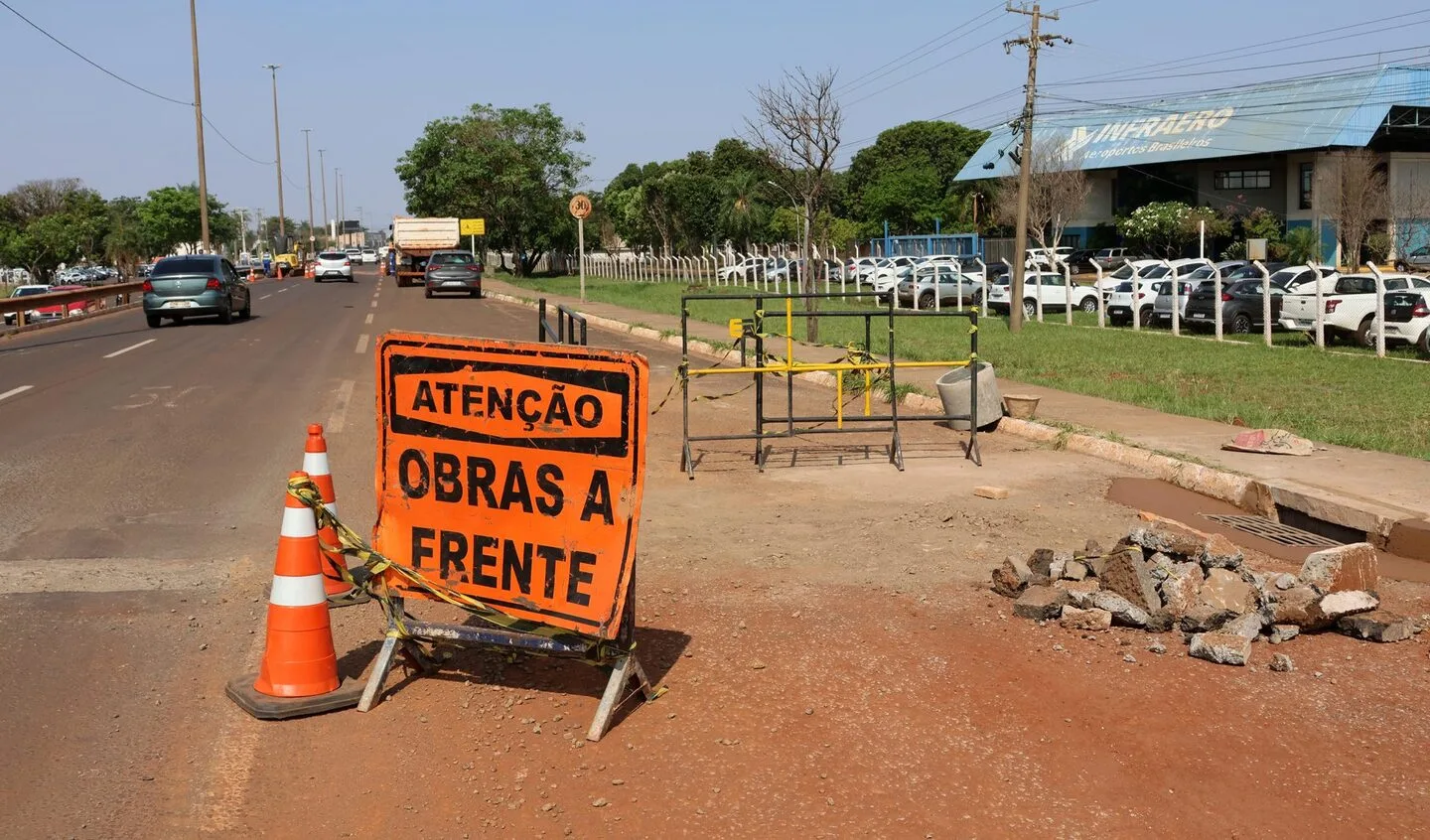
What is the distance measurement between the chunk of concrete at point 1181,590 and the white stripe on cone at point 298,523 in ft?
12.7

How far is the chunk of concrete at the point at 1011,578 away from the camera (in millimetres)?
6547

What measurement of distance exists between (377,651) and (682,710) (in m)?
1.59

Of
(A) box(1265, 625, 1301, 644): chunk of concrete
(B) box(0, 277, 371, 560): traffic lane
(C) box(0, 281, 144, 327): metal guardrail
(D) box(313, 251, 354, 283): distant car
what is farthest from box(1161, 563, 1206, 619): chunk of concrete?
(D) box(313, 251, 354, 283): distant car

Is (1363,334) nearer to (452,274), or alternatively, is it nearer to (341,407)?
(341,407)

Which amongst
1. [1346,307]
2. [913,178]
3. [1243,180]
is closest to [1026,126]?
[1346,307]

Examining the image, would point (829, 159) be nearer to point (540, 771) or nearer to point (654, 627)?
point (654, 627)

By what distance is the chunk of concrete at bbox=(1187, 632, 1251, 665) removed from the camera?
18.4 feet

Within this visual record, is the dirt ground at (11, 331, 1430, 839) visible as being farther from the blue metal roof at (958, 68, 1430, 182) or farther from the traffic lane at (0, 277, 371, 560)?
the blue metal roof at (958, 68, 1430, 182)

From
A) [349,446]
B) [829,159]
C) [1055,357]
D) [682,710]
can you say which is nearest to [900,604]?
[682,710]

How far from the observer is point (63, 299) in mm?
32000

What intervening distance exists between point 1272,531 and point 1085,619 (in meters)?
3.20

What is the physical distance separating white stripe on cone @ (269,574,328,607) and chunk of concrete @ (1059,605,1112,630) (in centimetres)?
340

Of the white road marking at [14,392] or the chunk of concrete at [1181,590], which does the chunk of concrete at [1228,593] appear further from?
the white road marking at [14,392]

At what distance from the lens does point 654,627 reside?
6.12 meters
